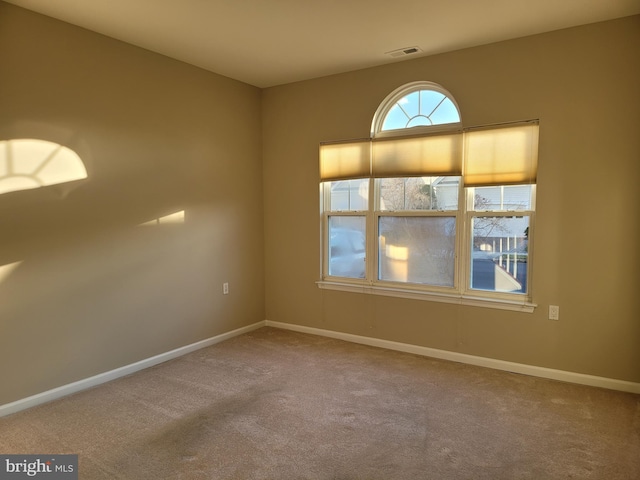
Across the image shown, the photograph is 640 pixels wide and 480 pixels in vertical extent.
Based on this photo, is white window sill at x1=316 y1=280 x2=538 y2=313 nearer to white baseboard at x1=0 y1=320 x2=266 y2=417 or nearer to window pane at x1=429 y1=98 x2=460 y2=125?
white baseboard at x1=0 y1=320 x2=266 y2=417

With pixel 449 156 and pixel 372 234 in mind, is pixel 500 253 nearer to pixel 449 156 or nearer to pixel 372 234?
pixel 449 156

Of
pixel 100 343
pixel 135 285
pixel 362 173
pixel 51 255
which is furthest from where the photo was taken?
pixel 362 173

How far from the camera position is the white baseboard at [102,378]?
2805mm

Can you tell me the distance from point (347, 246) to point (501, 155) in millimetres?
1718

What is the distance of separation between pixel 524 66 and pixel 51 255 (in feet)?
12.7

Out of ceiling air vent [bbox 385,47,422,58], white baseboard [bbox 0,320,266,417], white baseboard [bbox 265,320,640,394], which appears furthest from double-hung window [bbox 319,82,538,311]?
white baseboard [bbox 0,320,266,417]

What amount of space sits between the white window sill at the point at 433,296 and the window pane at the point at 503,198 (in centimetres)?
79

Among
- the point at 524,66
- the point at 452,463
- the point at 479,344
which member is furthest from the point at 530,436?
the point at 524,66

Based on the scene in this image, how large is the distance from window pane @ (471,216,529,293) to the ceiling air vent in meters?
1.55

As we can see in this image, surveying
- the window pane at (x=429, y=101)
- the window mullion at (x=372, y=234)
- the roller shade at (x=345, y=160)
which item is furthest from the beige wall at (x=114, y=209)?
the window pane at (x=429, y=101)

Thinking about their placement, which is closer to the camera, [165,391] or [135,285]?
[165,391]

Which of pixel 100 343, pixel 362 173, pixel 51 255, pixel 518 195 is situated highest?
pixel 362 173

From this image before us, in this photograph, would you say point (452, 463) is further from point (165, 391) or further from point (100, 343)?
point (100, 343)

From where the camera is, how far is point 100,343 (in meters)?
3.26
